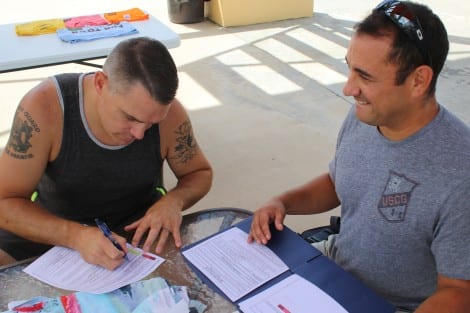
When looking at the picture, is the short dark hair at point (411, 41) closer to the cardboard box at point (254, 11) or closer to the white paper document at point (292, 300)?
the white paper document at point (292, 300)

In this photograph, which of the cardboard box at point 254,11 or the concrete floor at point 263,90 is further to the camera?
the cardboard box at point 254,11

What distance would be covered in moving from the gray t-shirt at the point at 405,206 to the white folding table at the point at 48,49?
165 cm

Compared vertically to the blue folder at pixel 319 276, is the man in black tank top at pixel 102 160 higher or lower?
higher

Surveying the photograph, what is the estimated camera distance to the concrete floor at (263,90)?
3.39 m

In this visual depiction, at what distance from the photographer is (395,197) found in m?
1.34

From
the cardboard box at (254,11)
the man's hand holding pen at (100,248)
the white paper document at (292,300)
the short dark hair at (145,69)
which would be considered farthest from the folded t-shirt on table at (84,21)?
the cardboard box at (254,11)

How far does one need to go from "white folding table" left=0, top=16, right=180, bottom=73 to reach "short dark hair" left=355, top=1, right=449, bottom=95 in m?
1.76

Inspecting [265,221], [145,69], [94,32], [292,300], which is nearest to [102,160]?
[145,69]

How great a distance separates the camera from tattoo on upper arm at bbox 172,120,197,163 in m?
1.79

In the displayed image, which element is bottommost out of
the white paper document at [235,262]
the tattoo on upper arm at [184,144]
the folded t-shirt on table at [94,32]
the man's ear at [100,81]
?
the white paper document at [235,262]

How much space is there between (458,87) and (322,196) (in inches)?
137

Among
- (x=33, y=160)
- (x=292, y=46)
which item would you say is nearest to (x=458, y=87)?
(x=292, y=46)

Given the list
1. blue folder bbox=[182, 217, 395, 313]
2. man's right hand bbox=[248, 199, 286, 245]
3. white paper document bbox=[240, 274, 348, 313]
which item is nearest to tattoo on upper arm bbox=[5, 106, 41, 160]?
blue folder bbox=[182, 217, 395, 313]

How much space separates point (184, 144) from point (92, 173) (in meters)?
0.33
